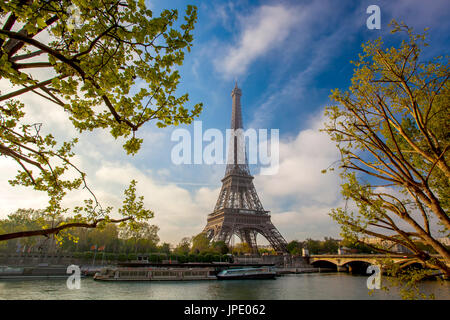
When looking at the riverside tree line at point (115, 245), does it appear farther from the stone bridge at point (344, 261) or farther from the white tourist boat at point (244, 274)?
the white tourist boat at point (244, 274)

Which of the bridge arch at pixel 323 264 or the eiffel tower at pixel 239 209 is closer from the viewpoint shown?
the eiffel tower at pixel 239 209

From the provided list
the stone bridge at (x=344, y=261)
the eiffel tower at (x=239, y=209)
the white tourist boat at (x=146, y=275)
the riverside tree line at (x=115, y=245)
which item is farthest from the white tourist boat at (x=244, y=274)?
the stone bridge at (x=344, y=261)

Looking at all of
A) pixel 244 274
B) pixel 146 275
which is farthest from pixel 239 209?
pixel 146 275

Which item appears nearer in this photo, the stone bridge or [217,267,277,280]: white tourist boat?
[217,267,277,280]: white tourist boat

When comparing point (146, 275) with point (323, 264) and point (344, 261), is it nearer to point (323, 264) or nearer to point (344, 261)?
point (344, 261)

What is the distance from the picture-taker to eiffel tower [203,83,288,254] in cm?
5635

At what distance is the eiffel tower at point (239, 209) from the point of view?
56353 millimetres

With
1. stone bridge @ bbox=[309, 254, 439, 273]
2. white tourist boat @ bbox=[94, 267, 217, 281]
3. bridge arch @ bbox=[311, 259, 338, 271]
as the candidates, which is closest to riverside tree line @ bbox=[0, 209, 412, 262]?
stone bridge @ bbox=[309, 254, 439, 273]

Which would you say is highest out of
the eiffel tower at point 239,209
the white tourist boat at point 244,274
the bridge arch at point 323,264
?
the eiffel tower at point 239,209

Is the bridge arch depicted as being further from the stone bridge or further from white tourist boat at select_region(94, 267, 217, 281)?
white tourist boat at select_region(94, 267, 217, 281)

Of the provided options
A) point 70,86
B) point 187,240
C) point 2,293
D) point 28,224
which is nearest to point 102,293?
point 2,293

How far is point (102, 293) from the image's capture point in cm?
2300
